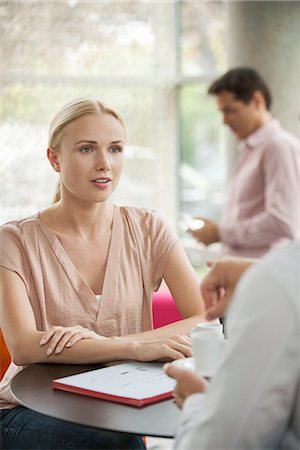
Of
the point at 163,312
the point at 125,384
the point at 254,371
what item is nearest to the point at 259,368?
the point at 254,371

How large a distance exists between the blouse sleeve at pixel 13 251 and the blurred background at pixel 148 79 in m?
2.60

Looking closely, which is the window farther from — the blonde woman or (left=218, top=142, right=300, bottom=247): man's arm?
the blonde woman

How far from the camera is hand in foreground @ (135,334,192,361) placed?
213 centimetres

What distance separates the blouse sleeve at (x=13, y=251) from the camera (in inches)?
94.6

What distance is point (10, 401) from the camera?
228 centimetres

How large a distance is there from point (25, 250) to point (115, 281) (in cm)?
28

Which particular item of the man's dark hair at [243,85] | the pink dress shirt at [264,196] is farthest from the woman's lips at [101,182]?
the man's dark hair at [243,85]

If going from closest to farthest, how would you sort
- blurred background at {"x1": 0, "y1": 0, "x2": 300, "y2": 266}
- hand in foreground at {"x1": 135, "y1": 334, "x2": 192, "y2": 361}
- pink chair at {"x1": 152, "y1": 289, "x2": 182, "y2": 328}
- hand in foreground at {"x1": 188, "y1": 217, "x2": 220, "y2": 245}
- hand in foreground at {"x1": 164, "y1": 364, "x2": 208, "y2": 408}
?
1. hand in foreground at {"x1": 164, "y1": 364, "x2": 208, "y2": 408}
2. hand in foreground at {"x1": 135, "y1": 334, "x2": 192, "y2": 361}
3. pink chair at {"x1": 152, "y1": 289, "x2": 182, "y2": 328}
4. hand in foreground at {"x1": 188, "y1": 217, "x2": 220, "y2": 245}
5. blurred background at {"x1": 0, "y1": 0, "x2": 300, "y2": 266}

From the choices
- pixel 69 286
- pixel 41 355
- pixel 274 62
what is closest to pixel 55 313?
pixel 69 286

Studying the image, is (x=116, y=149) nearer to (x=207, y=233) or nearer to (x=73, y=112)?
(x=73, y=112)

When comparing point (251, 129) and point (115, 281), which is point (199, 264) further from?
point (115, 281)

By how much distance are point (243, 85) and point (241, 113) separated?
135 mm

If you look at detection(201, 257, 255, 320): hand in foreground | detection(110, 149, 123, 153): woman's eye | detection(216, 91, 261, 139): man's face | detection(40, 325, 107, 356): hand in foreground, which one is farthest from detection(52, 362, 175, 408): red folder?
→ detection(216, 91, 261, 139): man's face

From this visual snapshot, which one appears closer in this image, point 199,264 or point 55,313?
point 55,313
